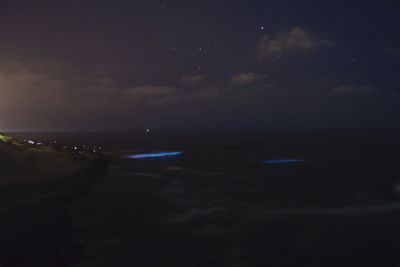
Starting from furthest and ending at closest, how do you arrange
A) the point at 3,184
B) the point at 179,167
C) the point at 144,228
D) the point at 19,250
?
the point at 179,167 → the point at 3,184 → the point at 144,228 → the point at 19,250

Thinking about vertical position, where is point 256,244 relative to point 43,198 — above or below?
below

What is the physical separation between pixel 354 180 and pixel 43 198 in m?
49.3

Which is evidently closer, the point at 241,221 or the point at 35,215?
the point at 35,215

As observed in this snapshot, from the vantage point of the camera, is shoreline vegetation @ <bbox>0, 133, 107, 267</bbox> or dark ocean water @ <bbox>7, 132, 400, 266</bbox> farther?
dark ocean water @ <bbox>7, 132, 400, 266</bbox>

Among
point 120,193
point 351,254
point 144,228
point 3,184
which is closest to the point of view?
point 351,254

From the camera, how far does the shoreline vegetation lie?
23594 millimetres

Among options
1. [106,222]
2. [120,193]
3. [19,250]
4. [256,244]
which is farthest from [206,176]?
[19,250]

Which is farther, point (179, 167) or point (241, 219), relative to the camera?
point (179, 167)

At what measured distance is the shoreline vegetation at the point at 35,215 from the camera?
23594 mm

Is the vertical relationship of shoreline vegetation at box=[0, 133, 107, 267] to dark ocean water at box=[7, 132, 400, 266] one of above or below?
above

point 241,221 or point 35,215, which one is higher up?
Answer: point 35,215

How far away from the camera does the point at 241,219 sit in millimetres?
36344

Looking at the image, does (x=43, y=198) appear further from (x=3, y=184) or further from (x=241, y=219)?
(x=241, y=219)

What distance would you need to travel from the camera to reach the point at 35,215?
88.1 ft
